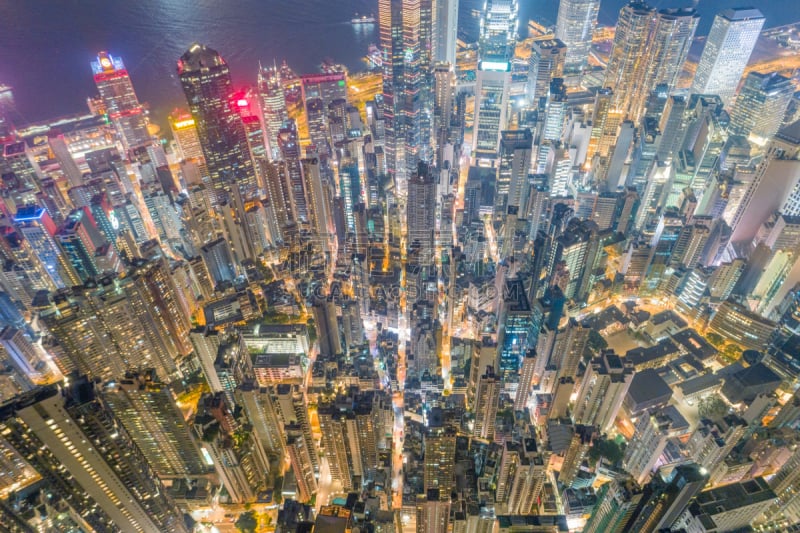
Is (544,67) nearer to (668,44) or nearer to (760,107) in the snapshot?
(668,44)

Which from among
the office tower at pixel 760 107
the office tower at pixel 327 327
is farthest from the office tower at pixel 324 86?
the office tower at pixel 760 107

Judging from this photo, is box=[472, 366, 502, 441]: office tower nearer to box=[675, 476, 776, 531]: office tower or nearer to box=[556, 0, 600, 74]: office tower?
box=[675, 476, 776, 531]: office tower

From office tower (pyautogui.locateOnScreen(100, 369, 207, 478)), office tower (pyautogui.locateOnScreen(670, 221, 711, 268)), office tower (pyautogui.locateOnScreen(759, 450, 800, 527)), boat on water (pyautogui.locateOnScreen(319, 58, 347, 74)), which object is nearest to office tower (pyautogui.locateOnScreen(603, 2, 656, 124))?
office tower (pyautogui.locateOnScreen(670, 221, 711, 268))

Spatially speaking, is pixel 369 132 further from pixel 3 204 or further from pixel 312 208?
pixel 3 204

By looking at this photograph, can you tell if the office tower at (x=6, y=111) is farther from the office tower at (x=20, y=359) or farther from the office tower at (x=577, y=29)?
the office tower at (x=577, y=29)

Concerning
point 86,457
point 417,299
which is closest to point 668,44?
point 417,299
